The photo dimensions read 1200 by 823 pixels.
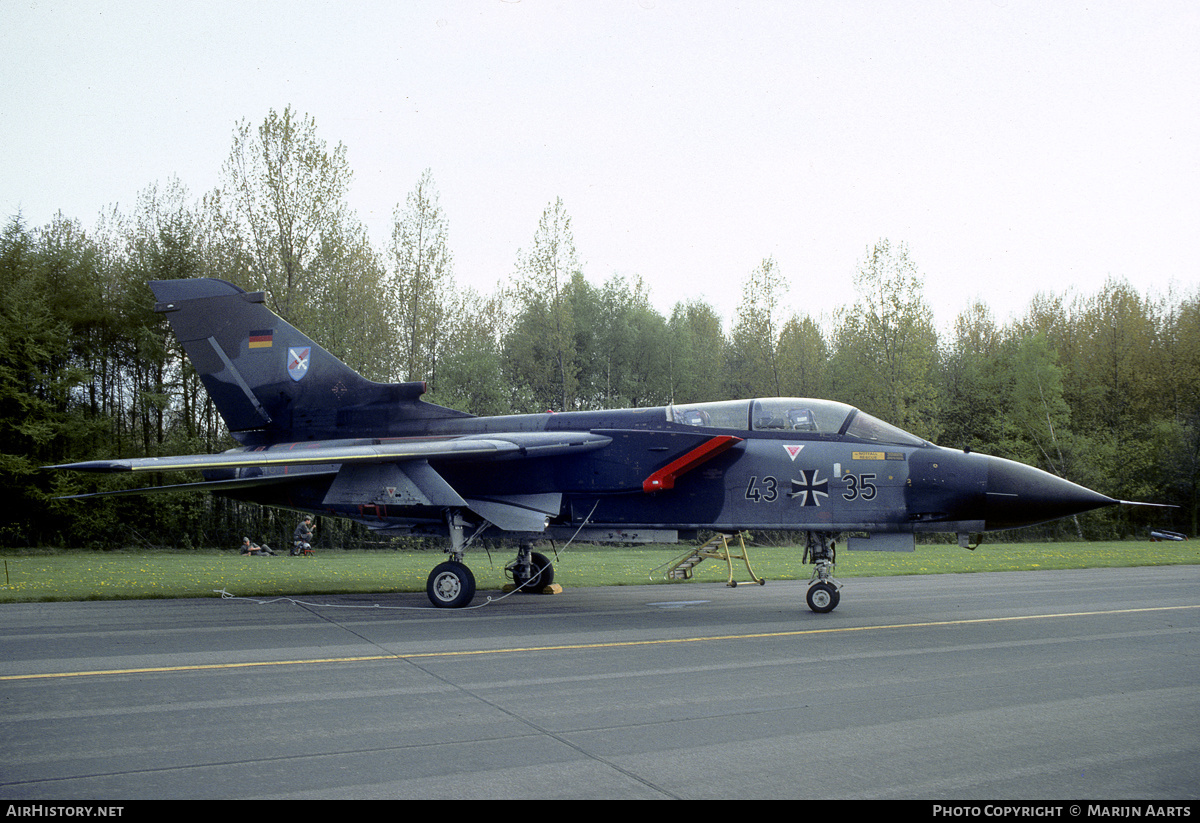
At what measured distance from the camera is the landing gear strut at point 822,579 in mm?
10992

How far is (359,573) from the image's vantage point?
60.7ft

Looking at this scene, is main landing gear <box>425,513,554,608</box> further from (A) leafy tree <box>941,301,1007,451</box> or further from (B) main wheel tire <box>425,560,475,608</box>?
(A) leafy tree <box>941,301,1007,451</box>

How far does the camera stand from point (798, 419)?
11250 millimetres

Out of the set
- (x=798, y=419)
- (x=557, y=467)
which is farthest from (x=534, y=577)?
(x=798, y=419)

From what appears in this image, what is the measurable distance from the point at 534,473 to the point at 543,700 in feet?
21.3

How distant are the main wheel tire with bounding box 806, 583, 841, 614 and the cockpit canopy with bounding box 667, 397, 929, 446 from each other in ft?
6.91

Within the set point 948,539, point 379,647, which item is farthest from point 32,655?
point 948,539

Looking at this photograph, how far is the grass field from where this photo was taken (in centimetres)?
1404

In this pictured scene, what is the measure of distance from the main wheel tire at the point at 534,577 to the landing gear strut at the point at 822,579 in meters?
4.81

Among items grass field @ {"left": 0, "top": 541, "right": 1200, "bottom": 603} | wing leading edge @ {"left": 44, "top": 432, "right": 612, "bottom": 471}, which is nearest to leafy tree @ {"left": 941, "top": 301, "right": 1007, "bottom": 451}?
grass field @ {"left": 0, "top": 541, "right": 1200, "bottom": 603}

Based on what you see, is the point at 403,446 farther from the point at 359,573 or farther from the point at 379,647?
the point at 359,573

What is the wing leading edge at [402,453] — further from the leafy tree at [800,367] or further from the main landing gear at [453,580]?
the leafy tree at [800,367]

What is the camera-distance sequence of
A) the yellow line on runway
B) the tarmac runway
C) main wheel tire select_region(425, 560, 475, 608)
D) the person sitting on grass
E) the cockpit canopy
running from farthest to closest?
the person sitting on grass
main wheel tire select_region(425, 560, 475, 608)
the cockpit canopy
the yellow line on runway
the tarmac runway

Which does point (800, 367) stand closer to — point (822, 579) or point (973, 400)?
point (973, 400)
